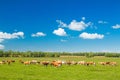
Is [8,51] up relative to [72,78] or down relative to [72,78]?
up

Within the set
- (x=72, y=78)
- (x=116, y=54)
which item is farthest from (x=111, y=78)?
(x=116, y=54)

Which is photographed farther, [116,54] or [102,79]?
[116,54]

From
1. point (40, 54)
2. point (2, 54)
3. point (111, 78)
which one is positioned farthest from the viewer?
point (40, 54)

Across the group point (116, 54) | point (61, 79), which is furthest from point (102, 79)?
point (116, 54)

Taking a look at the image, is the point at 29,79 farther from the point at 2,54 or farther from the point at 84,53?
the point at 84,53

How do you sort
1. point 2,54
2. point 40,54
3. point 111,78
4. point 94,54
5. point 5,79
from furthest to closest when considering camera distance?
point 94,54, point 40,54, point 2,54, point 111,78, point 5,79

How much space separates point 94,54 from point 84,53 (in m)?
6.90

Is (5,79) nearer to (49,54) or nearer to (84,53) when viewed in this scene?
(49,54)

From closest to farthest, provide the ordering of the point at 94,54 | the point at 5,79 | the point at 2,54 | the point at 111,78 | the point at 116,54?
the point at 5,79 → the point at 111,78 → the point at 2,54 → the point at 116,54 → the point at 94,54

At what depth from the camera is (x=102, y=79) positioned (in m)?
26.8

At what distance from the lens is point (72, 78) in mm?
27203

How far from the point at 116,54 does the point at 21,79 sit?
13229 cm

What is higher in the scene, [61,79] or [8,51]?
[8,51]

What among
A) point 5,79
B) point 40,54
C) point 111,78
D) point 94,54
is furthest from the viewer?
point 94,54
